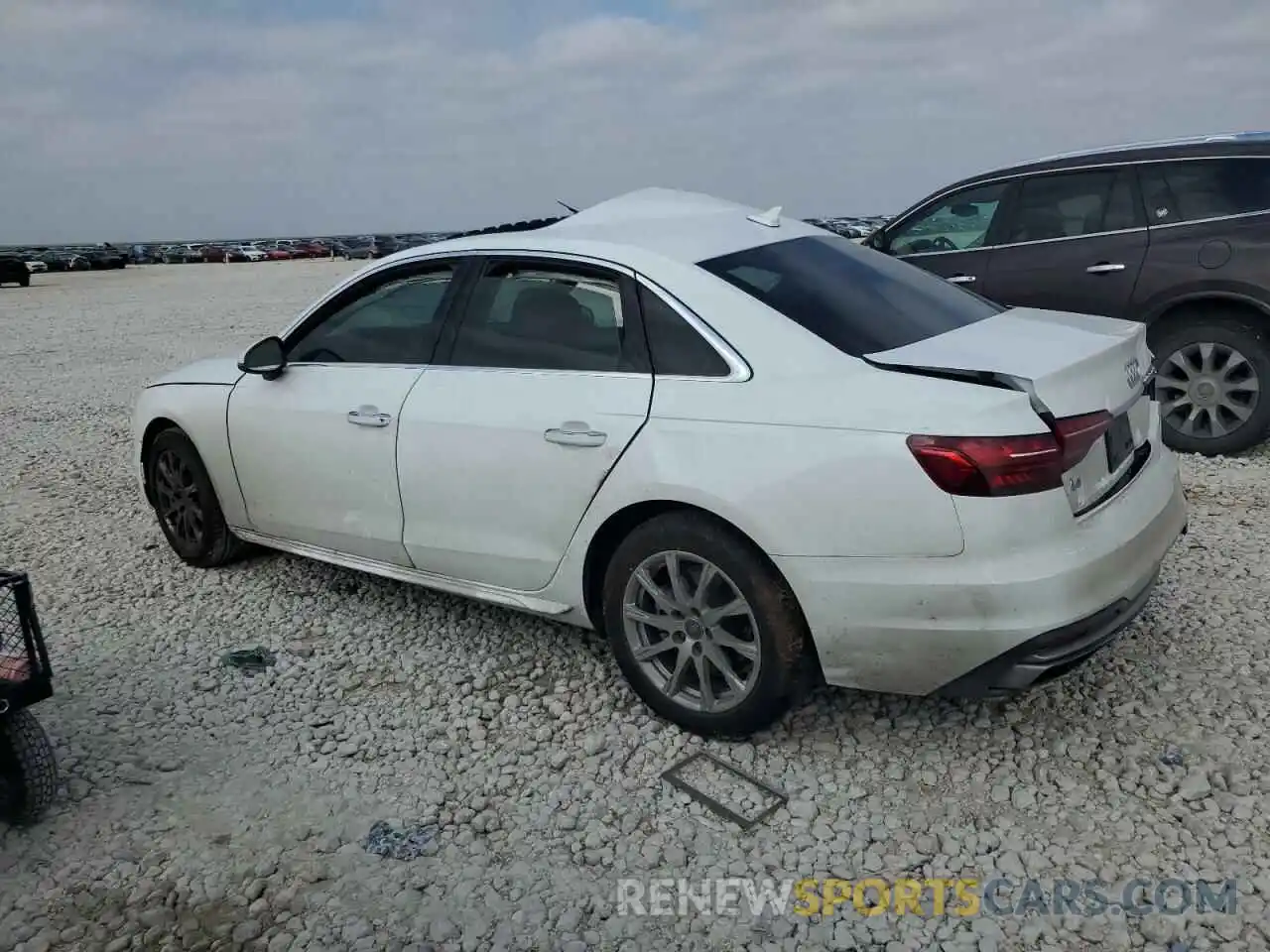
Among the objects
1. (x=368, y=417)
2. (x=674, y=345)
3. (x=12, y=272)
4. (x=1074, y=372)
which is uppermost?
(x=12, y=272)

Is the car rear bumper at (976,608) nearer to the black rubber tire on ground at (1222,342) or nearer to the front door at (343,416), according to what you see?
the front door at (343,416)

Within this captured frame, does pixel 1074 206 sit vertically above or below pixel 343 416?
above

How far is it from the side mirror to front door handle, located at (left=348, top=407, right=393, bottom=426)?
56cm

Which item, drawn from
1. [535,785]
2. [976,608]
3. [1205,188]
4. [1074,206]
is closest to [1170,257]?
[1205,188]

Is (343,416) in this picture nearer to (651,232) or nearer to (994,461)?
(651,232)

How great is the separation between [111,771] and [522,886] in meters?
1.55

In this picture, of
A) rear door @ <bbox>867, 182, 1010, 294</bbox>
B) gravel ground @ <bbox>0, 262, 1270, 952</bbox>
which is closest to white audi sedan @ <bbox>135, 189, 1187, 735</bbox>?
gravel ground @ <bbox>0, 262, 1270, 952</bbox>

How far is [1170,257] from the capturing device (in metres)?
6.01

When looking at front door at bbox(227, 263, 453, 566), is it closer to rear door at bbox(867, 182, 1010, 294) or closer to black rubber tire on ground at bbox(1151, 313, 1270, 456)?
rear door at bbox(867, 182, 1010, 294)

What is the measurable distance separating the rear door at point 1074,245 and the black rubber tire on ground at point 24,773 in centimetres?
558

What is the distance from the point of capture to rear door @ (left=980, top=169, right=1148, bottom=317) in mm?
6203

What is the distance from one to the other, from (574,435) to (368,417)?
1034mm

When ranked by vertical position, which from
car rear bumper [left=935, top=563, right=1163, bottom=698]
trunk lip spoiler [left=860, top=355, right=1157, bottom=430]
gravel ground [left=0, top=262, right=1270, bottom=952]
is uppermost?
trunk lip spoiler [left=860, top=355, right=1157, bottom=430]

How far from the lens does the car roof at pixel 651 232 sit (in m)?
3.46
